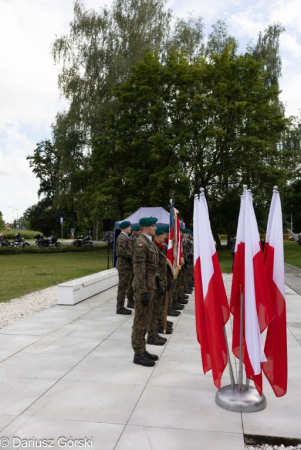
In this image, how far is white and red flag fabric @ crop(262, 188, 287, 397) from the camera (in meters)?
4.12

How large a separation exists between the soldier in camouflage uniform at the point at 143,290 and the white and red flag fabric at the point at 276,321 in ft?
6.14

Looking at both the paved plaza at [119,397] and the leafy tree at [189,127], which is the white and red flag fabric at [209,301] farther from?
the leafy tree at [189,127]

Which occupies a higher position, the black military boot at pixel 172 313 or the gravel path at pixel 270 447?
the black military boot at pixel 172 313

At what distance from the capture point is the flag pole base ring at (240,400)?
13.5 feet

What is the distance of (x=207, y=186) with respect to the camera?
28.5 m

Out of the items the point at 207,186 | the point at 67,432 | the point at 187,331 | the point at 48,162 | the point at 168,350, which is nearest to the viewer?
the point at 67,432

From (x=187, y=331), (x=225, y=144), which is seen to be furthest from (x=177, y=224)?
(x=225, y=144)

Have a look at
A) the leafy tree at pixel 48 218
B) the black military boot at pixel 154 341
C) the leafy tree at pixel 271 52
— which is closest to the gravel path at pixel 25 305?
the black military boot at pixel 154 341

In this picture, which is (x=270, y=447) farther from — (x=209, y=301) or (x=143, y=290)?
(x=143, y=290)

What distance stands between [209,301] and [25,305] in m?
7.13

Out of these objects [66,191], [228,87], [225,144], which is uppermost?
[228,87]

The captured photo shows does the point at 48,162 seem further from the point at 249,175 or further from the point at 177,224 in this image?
the point at 177,224

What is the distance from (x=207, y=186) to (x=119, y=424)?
25440 millimetres

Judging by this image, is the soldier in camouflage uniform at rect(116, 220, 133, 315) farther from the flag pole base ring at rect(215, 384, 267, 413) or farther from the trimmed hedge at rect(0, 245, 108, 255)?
the trimmed hedge at rect(0, 245, 108, 255)
